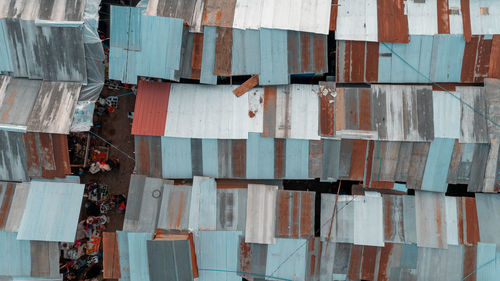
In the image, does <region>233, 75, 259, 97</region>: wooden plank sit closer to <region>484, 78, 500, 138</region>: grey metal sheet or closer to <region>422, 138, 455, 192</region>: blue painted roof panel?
<region>422, 138, 455, 192</region>: blue painted roof panel

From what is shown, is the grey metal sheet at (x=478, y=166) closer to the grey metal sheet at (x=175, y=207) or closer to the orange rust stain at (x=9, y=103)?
the grey metal sheet at (x=175, y=207)

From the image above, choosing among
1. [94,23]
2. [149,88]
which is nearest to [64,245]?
[149,88]

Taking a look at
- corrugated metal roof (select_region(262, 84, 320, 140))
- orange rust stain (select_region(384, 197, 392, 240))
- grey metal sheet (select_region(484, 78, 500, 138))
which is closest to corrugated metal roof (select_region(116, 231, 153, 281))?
corrugated metal roof (select_region(262, 84, 320, 140))

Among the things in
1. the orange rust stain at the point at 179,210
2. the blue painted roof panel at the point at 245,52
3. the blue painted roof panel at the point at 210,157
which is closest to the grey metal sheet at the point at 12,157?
the orange rust stain at the point at 179,210

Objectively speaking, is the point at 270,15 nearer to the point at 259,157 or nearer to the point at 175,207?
the point at 259,157

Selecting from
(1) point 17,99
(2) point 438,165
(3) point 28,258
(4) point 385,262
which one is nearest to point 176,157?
(1) point 17,99

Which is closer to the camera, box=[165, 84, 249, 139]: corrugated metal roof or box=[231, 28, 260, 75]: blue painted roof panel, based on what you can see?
box=[231, 28, 260, 75]: blue painted roof panel
